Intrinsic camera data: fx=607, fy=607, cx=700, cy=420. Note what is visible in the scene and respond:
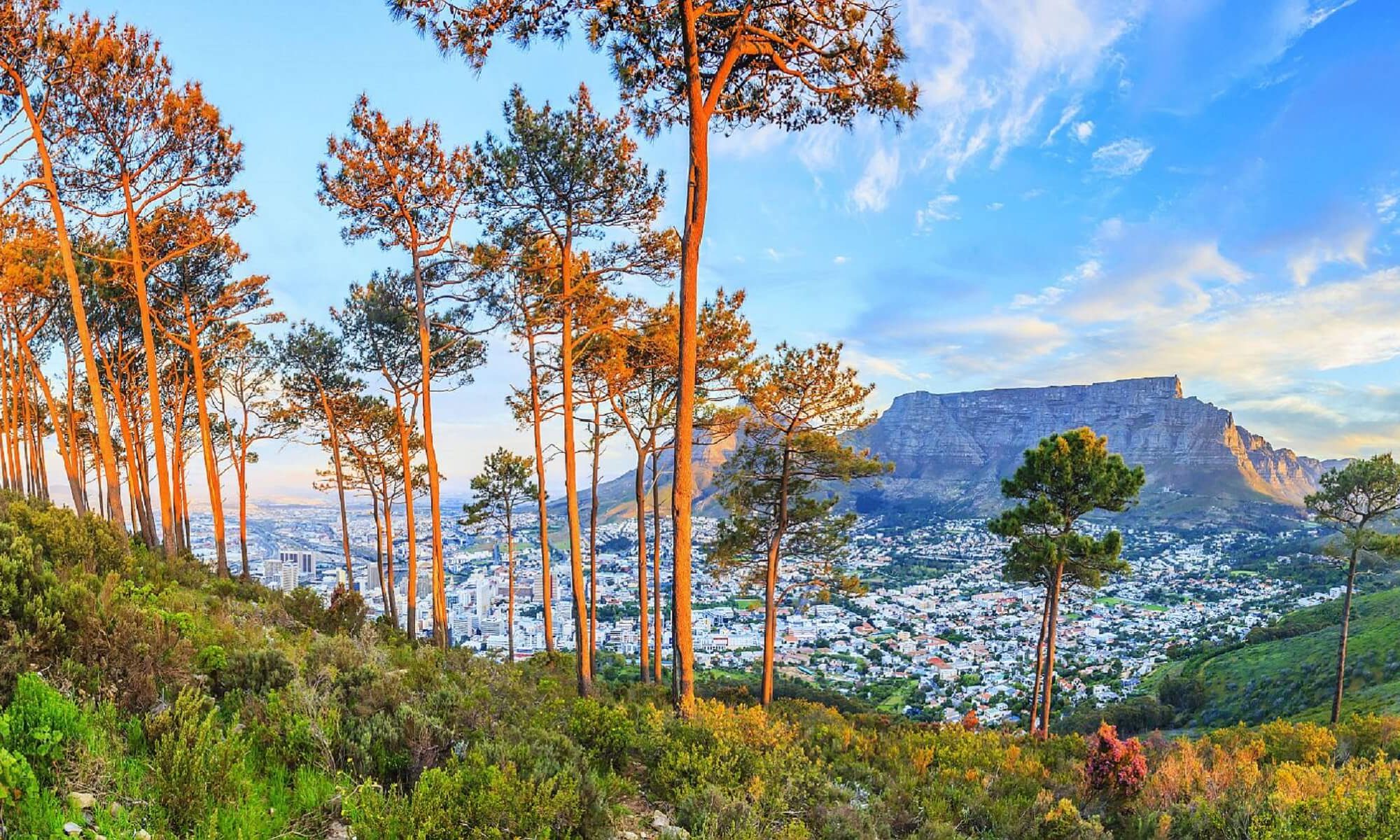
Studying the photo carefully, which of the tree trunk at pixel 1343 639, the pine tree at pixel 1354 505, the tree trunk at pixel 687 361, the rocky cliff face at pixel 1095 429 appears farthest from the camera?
the rocky cliff face at pixel 1095 429

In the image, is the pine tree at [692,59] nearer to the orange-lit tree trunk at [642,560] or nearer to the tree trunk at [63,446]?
the orange-lit tree trunk at [642,560]

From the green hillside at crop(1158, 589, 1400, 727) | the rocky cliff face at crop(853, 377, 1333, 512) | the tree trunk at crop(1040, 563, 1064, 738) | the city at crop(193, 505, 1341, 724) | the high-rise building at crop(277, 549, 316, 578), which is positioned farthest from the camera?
the rocky cliff face at crop(853, 377, 1333, 512)

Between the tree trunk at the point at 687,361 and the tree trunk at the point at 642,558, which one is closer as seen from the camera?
the tree trunk at the point at 687,361

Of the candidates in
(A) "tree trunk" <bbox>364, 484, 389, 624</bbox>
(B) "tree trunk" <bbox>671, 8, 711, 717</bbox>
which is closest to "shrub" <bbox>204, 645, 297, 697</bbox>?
(B) "tree trunk" <bbox>671, 8, 711, 717</bbox>

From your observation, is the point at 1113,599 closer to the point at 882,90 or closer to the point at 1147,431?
the point at 882,90

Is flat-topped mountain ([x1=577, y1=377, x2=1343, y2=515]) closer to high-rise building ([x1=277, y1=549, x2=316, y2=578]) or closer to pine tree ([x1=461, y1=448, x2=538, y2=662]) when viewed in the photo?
high-rise building ([x1=277, y1=549, x2=316, y2=578])

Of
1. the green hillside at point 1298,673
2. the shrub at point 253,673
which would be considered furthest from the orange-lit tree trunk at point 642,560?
the green hillside at point 1298,673

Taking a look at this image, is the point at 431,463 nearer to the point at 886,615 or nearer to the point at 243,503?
the point at 243,503
